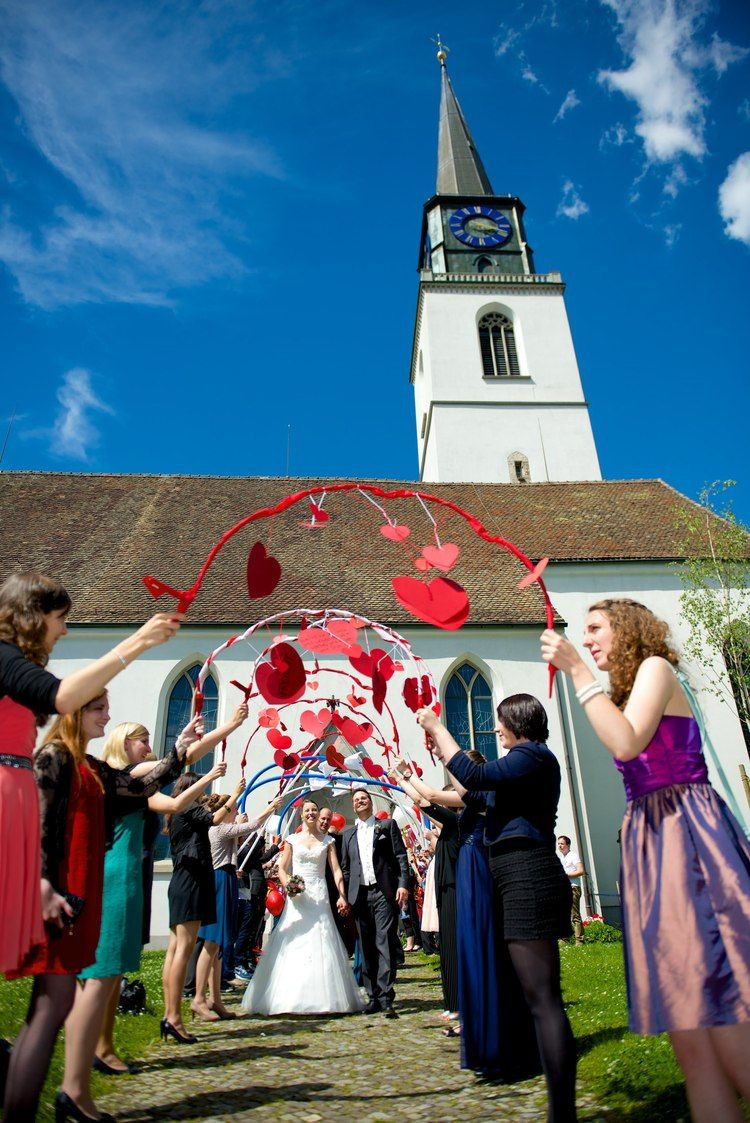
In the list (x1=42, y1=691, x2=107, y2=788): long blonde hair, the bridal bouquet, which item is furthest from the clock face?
(x1=42, y1=691, x2=107, y2=788): long blonde hair

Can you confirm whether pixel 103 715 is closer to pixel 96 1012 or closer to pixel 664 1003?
pixel 96 1012

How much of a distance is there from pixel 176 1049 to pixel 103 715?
335 centimetres

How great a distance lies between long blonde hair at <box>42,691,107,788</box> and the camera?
3656 millimetres

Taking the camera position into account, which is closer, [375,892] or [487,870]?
[487,870]

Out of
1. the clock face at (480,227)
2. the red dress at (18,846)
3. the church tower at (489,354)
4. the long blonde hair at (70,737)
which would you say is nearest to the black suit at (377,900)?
the long blonde hair at (70,737)

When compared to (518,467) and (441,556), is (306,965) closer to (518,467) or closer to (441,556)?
(441,556)

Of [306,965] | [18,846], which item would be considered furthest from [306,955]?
[18,846]

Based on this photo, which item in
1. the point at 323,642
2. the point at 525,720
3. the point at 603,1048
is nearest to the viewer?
the point at 525,720

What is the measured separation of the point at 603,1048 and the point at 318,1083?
1875 millimetres

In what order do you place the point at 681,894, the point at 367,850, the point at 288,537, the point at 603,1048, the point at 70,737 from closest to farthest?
the point at 681,894, the point at 70,737, the point at 603,1048, the point at 367,850, the point at 288,537

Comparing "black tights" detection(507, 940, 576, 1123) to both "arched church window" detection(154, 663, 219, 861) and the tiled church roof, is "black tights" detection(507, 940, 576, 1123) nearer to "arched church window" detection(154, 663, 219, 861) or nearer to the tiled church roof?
the tiled church roof

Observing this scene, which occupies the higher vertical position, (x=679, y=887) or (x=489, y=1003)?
(x=679, y=887)

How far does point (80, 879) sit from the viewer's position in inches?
138

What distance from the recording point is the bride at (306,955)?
290 inches
